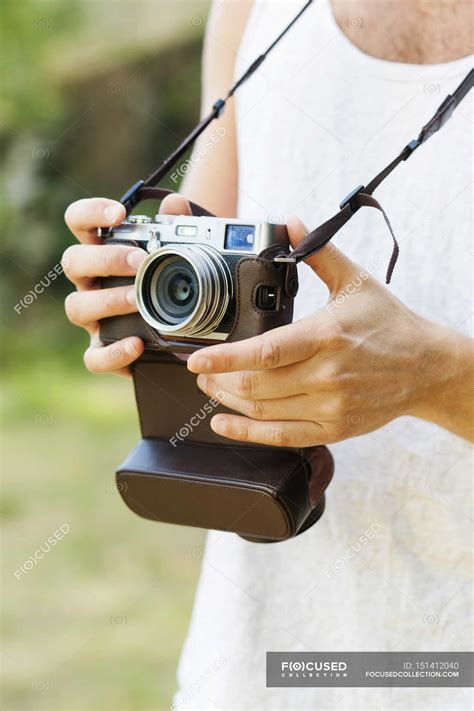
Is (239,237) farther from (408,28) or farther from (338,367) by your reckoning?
(408,28)

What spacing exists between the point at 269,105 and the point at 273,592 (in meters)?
0.54

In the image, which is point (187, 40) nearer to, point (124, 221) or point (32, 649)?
point (32, 649)

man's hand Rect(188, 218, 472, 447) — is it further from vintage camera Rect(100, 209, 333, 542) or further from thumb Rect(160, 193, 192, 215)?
thumb Rect(160, 193, 192, 215)

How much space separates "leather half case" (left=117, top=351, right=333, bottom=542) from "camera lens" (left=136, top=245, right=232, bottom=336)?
11cm

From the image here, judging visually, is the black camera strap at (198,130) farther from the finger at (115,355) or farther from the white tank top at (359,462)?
the finger at (115,355)

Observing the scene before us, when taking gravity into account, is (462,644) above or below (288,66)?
below

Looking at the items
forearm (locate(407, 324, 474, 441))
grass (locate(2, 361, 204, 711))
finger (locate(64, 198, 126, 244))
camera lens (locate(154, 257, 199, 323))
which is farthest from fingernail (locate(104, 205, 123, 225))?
grass (locate(2, 361, 204, 711))

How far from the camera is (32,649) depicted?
7.85 feet

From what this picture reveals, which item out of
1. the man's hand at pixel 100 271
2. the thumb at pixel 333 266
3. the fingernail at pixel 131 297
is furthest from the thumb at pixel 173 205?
the thumb at pixel 333 266

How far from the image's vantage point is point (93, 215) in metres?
0.90

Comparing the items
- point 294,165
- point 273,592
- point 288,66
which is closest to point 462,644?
point 273,592

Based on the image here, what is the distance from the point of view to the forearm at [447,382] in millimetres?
773

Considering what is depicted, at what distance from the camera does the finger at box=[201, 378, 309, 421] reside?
0.76 m

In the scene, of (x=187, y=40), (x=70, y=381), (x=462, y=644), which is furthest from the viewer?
(x=187, y=40)
